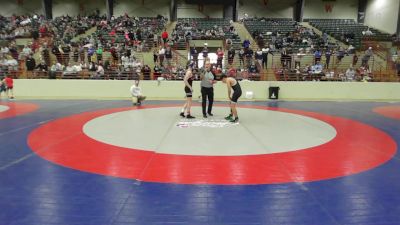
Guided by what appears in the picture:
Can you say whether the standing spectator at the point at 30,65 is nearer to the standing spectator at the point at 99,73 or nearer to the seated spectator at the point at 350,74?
the standing spectator at the point at 99,73

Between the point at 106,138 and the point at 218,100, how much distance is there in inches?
333

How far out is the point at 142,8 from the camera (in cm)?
3469

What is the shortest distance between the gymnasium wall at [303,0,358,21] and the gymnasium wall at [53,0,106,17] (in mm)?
21107

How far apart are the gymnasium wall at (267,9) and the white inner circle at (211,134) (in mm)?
26186

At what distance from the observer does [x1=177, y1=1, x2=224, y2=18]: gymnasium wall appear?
3418 centimetres

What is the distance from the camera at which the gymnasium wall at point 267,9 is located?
3466cm

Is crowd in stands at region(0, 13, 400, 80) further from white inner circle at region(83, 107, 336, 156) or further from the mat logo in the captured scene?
the mat logo

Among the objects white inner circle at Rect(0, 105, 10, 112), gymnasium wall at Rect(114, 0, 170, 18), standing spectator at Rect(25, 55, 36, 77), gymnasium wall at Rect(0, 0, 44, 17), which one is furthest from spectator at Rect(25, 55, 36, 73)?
gymnasium wall at Rect(0, 0, 44, 17)

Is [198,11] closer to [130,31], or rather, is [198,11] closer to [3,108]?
[130,31]

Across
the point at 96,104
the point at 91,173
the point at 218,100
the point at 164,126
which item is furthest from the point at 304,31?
the point at 91,173

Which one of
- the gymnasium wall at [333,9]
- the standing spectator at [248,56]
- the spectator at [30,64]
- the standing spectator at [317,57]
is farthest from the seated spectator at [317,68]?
the gymnasium wall at [333,9]

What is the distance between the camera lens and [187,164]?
574cm

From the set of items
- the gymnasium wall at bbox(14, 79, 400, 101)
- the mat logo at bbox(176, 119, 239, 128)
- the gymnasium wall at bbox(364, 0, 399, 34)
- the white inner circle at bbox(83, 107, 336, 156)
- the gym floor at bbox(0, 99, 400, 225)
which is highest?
the gymnasium wall at bbox(364, 0, 399, 34)

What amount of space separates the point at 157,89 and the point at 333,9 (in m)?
26.0
